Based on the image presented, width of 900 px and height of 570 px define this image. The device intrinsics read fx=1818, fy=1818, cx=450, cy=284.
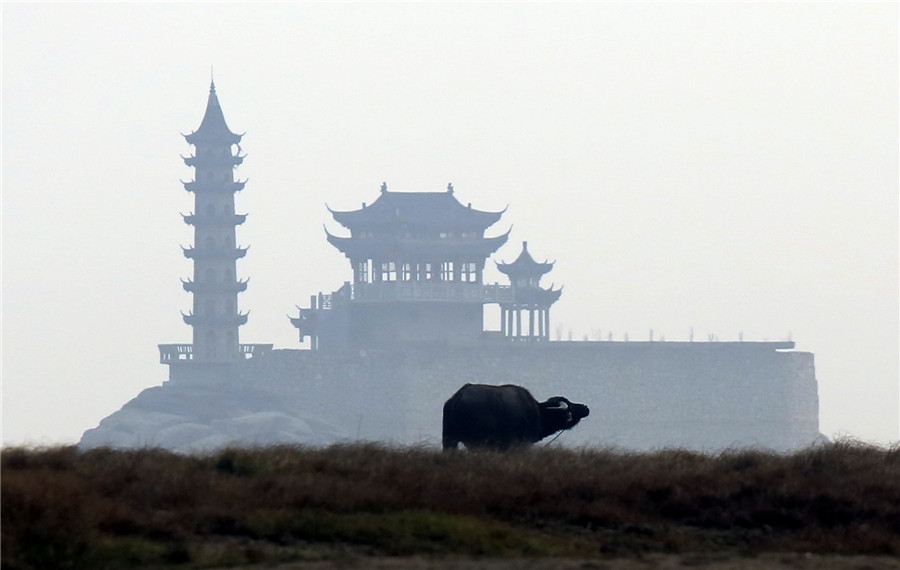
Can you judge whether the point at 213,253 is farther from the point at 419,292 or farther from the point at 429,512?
the point at 429,512

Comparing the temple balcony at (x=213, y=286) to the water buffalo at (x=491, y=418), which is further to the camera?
the temple balcony at (x=213, y=286)

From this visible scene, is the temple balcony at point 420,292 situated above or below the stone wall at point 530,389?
above

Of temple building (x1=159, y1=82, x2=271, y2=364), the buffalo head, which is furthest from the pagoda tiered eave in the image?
the buffalo head

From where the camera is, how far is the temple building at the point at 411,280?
97375 mm

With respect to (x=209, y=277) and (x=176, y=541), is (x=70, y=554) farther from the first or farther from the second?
(x=209, y=277)

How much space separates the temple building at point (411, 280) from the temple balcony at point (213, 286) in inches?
169

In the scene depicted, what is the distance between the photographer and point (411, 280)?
98.2 meters

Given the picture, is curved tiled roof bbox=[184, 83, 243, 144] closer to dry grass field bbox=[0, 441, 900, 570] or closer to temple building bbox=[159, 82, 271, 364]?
temple building bbox=[159, 82, 271, 364]

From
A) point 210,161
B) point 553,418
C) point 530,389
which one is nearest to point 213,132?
point 210,161

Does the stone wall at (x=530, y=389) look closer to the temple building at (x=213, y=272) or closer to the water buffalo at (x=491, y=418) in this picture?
the temple building at (x=213, y=272)

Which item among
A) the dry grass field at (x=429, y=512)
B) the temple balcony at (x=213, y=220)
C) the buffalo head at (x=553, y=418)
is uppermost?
the temple balcony at (x=213, y=220)

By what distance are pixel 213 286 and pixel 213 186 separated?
19.1 feet

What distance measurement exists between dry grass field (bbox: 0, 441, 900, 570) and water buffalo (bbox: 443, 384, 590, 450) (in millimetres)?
2865

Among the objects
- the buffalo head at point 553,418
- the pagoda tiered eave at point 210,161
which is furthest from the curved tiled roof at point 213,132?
the buffalo head at point 553,418
